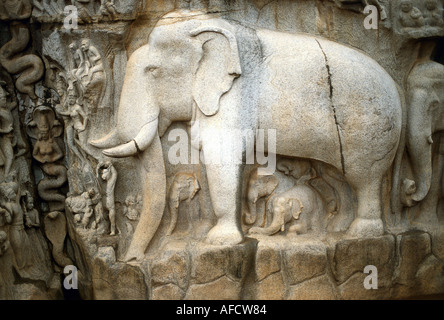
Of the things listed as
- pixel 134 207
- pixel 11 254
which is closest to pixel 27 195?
pixel 11 254

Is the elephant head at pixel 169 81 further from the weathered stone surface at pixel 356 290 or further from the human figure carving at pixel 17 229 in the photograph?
the weathered stone surface at pixel 356 290

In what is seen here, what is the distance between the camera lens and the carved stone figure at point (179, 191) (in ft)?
17.9

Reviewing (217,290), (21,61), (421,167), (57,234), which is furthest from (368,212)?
(21,61)

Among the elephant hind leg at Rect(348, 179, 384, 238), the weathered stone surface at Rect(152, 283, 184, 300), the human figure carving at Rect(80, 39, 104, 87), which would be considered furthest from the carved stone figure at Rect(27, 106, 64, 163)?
the elephant hind leg at Rect(348, 179, 384, 238)

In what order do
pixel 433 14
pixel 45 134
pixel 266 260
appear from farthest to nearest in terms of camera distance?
pixel 45 134 → pixel 433 14 → pixel 266 260

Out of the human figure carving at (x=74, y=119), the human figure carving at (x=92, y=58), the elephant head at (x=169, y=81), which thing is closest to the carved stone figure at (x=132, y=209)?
the elephant head at (x=169, y=81)

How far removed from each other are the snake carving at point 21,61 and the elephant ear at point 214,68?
122 cm

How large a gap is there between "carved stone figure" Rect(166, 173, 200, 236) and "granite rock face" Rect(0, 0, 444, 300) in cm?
1

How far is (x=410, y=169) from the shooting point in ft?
18.7

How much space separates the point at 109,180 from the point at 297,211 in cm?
130

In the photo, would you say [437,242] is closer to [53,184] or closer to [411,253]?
[411,253]

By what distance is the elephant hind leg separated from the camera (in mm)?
5488

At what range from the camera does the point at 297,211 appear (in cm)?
550

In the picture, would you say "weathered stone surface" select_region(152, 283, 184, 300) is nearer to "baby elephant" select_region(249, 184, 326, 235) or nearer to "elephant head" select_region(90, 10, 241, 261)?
"elephant head" select_region(90, 10, 241, 261)
